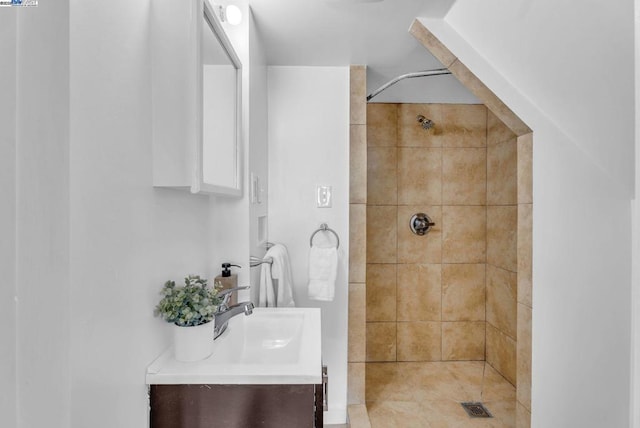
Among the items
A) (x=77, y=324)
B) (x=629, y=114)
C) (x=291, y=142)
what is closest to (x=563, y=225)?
(x=629, y=114)

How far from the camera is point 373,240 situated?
3.08m

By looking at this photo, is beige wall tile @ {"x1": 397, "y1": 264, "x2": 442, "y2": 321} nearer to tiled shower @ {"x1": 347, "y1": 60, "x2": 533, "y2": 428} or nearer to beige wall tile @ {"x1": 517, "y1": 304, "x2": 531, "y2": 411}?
tiled shower @ {"x1": 347, "y1": 60, "x2": 533, "y2": 428}

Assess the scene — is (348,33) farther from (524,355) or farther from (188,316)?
(524,355)

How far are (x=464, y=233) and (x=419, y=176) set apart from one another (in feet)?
1.94

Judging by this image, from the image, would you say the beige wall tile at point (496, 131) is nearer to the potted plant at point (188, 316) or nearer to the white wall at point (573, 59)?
the white wall at point (573, 59)

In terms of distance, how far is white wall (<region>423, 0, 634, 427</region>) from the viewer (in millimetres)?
1316

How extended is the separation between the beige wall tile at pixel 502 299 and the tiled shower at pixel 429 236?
0.24ft

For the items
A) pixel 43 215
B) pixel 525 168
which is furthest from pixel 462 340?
pixel 43 215

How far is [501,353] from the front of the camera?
2.86m

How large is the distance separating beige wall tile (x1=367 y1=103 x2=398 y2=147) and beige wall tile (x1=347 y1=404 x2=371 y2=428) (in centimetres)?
189

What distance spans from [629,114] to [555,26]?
394 millimetres

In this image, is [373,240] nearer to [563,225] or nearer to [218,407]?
[563,225]

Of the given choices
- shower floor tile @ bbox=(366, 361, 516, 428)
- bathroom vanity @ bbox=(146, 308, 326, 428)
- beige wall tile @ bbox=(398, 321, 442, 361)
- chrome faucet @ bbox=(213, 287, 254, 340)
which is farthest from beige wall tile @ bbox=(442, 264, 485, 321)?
bathroom vanity @ bbox=(146, 308, 326, 428)

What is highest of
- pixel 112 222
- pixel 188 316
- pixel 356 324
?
pixel 112 222
